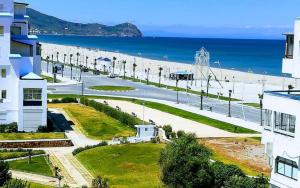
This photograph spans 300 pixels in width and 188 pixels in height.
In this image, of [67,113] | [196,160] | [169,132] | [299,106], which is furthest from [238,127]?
[299,106]

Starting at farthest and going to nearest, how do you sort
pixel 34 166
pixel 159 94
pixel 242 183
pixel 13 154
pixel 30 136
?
pixel 159 94, pixel 30 136, pixel 13 154, pixel 34 166, pixel 242 183

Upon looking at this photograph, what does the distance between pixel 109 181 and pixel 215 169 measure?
31.3 feet

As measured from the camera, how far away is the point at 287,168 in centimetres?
3241

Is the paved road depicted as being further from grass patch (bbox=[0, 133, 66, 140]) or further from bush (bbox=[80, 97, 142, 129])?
grass patch (bbox=[0, 133, 66, 140])

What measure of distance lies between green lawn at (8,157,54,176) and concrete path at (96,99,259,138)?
68.4ft

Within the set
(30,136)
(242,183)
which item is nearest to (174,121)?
(30,136)

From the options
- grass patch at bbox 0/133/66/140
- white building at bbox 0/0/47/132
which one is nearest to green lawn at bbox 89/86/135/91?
white building at bbox 0/0/47/132

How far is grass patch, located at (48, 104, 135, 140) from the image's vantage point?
227 feet

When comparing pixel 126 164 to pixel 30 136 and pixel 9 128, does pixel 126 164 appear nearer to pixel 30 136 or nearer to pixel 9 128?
pixel 30 136

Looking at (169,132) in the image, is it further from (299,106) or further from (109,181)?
(299,106)

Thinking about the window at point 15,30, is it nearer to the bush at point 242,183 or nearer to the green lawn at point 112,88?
the bush at point 242,183

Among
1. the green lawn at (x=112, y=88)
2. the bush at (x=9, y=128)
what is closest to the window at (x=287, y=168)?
the bush at (x=9, y=128)

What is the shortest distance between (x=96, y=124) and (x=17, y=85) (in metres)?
11.1

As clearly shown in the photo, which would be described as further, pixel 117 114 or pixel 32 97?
pixel 117 114
